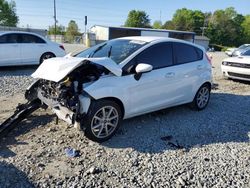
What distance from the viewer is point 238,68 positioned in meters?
10.8

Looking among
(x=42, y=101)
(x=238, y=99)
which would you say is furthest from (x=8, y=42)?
(x=238, y=99)

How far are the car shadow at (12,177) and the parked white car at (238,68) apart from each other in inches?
356

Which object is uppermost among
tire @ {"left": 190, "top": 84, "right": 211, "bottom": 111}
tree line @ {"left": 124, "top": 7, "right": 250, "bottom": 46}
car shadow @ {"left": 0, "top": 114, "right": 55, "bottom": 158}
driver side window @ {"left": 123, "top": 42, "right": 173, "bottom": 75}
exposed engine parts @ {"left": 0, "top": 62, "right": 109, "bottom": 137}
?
tree line @ {"left": 124, "top": 7, "right": 250, "bottom": 46}

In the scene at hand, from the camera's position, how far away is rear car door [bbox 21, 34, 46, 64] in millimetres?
11695

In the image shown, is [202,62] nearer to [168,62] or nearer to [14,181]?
[168,62]

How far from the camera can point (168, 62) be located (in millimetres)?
5914

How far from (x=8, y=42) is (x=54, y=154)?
8325mm

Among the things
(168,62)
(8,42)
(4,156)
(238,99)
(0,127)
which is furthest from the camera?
(8,42)

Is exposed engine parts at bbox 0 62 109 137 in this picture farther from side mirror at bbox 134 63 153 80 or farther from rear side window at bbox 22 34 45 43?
rear side window at bbox 22 34 45 43

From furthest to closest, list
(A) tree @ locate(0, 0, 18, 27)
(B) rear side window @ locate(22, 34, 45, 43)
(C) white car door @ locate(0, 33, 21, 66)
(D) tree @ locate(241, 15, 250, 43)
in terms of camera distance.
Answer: (D) tree @ locate(241, 15, 250, 43) < (A) tree @ locate(0, 0, 18, 27) < (B) rear side window @ locate(22, 34, 45, 43) < (C) white car door @ locate(0, 33, 21, 66)

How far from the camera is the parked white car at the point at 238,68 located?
34.6 feet

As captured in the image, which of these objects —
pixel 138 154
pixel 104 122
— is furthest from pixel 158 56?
pixel 138 154

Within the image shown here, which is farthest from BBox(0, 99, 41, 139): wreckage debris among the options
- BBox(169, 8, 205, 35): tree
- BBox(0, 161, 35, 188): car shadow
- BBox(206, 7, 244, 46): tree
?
BBox(169, 8, 205, 35): tree

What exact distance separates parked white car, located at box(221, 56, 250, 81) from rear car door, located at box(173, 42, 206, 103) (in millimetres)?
4491
